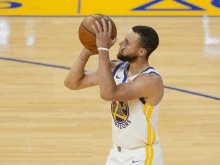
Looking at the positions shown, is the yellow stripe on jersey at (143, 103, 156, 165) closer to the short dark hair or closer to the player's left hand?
the short dark hair

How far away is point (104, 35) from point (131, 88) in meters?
0.39

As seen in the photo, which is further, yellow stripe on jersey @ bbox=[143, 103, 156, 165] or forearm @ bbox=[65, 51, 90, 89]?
forearm @ bbox=[65, 51, 90, 89]

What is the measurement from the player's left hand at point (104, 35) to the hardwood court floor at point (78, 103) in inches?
80.6

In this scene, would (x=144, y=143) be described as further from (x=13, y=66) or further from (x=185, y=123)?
(x=13, y=66)

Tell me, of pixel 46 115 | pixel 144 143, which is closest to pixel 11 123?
pixel 46 115

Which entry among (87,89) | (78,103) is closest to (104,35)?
(78,103)

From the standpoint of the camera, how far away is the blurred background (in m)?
4.96

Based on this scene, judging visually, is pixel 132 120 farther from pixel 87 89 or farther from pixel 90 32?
pixel 87 89

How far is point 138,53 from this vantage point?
3.18m

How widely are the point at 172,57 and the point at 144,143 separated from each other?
367cm

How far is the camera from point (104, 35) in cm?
300

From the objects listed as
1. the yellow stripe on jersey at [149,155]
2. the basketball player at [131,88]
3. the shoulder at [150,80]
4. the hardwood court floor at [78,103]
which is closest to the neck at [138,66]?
the basketball player at [131,88]

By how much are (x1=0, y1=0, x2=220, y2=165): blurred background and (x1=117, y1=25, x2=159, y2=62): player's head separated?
6.24ft

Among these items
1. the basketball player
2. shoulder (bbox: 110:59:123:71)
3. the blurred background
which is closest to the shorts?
the basketball player
